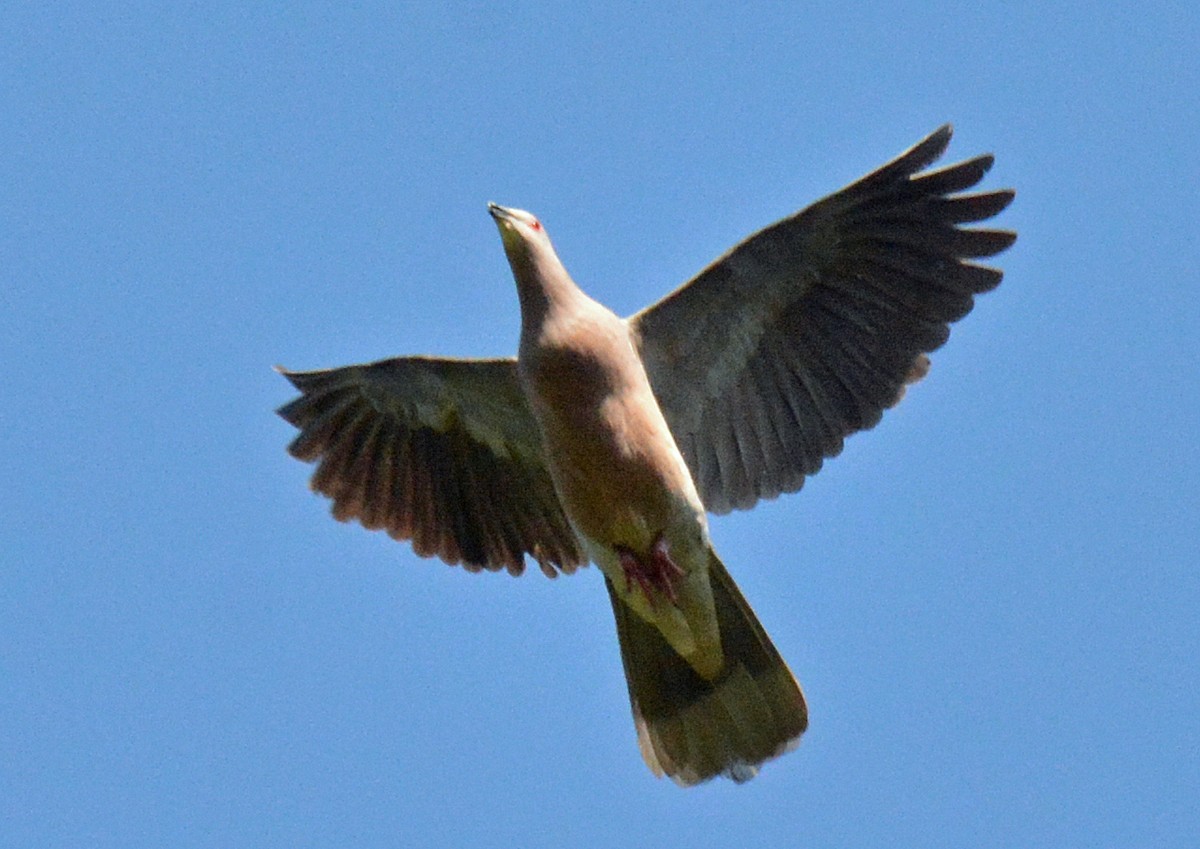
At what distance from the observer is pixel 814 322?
10.6 meters

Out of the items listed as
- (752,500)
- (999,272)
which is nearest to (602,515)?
(752,500)

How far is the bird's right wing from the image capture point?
1084cm

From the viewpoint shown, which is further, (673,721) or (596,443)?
(673,721)

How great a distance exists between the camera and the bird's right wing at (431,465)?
1084 centimetres

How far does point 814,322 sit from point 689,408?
742 millimetres

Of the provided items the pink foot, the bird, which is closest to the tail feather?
the bird

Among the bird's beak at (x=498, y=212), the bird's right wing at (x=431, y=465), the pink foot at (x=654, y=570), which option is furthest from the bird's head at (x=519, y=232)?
the pink foot at (x=654, y=570)

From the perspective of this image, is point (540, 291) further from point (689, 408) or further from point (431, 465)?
point (431, 465)

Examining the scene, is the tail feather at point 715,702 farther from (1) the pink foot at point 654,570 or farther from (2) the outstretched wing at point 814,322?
(2) the outstretched wing at point 814,322

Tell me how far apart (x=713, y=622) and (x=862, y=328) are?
1.60m

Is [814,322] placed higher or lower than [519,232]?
lower

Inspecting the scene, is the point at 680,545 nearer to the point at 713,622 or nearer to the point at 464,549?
the point at 713,622

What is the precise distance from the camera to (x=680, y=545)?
998 centimetres

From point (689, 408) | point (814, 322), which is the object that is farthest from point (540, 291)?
point (814, 322)
